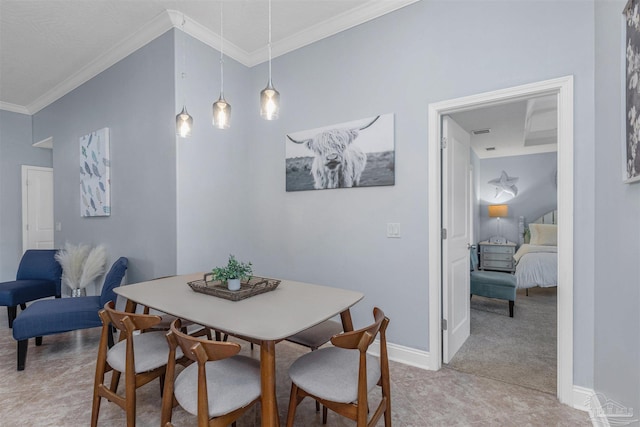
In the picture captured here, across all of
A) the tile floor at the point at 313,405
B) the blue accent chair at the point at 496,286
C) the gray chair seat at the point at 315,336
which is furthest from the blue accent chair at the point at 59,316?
the blue accent chair at the point at 496,286

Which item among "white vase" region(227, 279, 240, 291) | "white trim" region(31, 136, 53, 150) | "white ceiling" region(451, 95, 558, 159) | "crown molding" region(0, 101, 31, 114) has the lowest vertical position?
"white vase" region(227, 279, 240, 291)

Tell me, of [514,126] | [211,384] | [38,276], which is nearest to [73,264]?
Answer: [38,276]

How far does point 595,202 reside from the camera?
1803 mm

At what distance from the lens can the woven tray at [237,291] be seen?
1.73 m

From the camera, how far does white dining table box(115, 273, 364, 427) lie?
1259 mm

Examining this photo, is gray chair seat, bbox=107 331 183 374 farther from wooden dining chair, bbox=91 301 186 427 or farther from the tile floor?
the tile floor

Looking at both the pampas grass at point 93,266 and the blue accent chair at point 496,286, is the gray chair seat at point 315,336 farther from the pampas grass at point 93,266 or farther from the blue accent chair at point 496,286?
the pampas grass at point 93,266

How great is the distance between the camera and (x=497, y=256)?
6.39 meters

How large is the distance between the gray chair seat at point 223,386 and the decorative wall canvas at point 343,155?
171 centimetres

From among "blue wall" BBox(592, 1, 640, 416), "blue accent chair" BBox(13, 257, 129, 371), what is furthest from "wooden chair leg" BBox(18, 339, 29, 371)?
"blue wall" BBox(592, 1, 640, 416)

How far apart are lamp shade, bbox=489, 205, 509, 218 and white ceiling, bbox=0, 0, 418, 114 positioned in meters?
5.40

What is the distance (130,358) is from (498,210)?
22.9ft

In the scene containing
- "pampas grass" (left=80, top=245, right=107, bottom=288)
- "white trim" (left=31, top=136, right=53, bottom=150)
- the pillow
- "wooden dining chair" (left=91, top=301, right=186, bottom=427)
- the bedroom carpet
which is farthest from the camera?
the pillow

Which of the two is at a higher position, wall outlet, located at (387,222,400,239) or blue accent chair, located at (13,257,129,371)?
wall outlet, located at (387,222,400,239)
